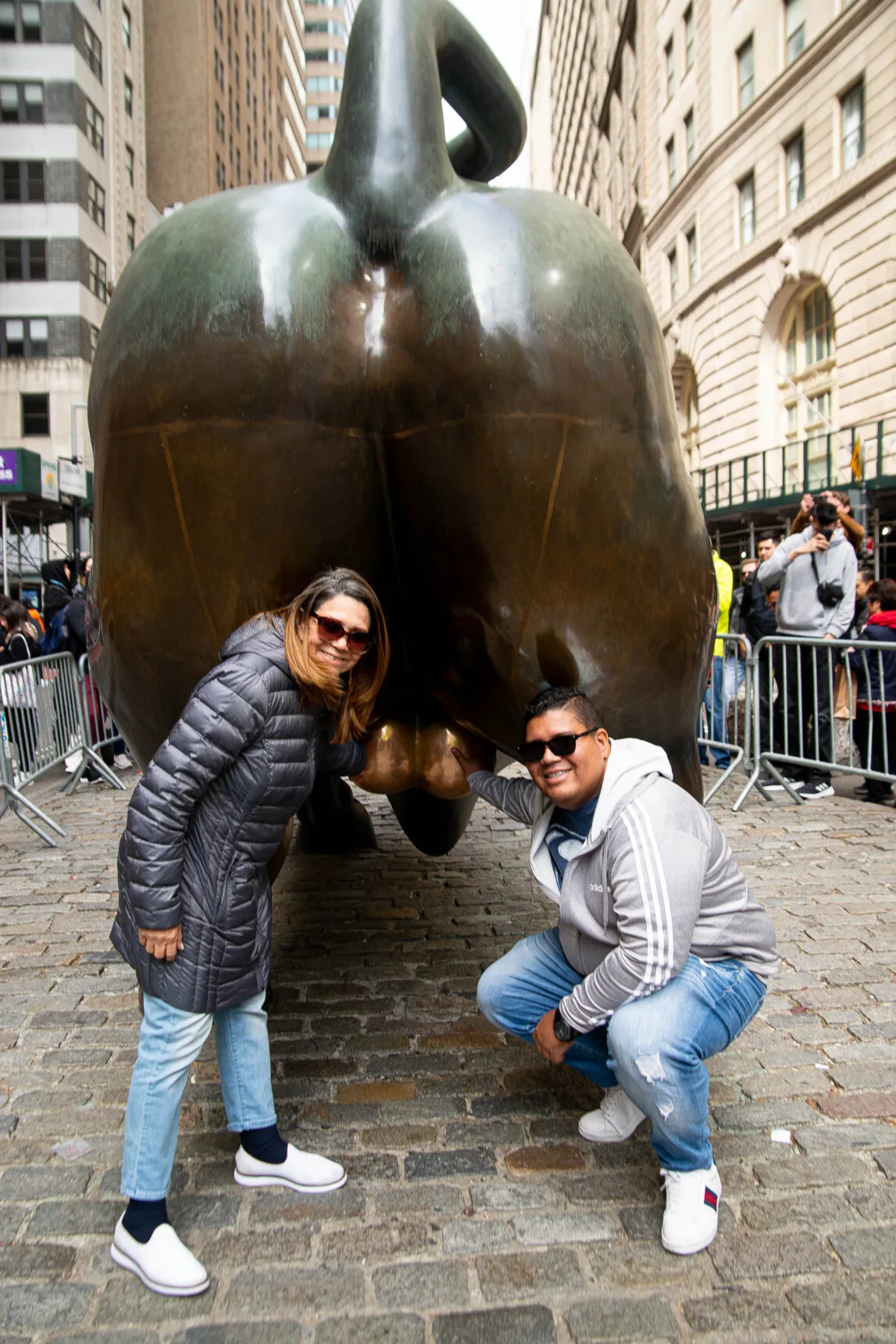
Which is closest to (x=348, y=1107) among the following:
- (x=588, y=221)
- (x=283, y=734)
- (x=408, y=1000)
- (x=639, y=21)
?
(x=408, y=1000)

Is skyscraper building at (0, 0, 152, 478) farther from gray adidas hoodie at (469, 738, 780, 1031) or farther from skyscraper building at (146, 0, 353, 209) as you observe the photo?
gray adidas hoodie at (469, 738, 780, 1031)

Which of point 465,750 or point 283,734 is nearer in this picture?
point 283,734

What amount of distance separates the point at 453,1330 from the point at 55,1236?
36.6 inches

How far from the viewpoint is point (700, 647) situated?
2453 mm

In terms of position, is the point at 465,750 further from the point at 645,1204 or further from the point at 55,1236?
the point at 55,1236

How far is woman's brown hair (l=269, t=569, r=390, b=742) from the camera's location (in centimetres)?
211

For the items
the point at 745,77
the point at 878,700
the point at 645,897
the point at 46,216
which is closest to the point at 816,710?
the point at 878,700

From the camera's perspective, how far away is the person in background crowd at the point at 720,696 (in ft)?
25.0

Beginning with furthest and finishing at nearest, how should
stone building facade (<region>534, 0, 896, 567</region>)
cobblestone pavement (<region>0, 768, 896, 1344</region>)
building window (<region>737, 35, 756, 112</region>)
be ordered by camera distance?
building window (<region>737, 35, 756, 112</region>) < stone building facade (<region>534, 0, 896, 567</region>) < cobblestone pavement (<region>0, 768, 896, 1344</region>)

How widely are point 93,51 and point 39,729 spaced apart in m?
36.7

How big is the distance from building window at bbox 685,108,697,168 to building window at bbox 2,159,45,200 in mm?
21409

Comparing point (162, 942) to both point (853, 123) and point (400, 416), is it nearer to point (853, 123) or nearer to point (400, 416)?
point (400, 416)

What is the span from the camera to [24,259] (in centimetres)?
3366

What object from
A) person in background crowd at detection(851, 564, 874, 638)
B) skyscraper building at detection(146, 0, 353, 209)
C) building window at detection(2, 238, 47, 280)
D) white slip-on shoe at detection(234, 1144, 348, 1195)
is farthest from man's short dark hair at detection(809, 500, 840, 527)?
building window at detection(2, 238, 47, 280)
